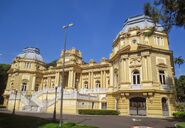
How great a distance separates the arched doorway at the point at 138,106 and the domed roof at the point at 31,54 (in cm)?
3840

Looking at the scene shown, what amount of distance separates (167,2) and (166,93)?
17584 mm

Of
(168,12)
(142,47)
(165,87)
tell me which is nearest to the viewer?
(168,12)

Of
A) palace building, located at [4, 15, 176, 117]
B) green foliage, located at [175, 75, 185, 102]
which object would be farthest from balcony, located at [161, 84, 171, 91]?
green foliage, located at [175, 75, 185, 102]

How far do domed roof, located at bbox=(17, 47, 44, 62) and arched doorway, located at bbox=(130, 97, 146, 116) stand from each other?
38.4 m

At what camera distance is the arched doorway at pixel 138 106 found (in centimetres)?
3029

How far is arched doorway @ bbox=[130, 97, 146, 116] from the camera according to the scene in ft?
99.4

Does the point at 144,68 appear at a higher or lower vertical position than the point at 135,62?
lower

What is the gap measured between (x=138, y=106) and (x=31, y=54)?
4136cm

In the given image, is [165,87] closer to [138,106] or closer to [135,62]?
[138,106]

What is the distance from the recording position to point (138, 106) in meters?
30.8

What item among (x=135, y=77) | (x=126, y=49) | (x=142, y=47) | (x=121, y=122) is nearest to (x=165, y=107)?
(x=135, y=77)

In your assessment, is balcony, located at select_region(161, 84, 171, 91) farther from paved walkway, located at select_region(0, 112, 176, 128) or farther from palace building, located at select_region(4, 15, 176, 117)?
paved walkway, located at select_region(0, 112, 176, 128)

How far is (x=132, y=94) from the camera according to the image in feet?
102

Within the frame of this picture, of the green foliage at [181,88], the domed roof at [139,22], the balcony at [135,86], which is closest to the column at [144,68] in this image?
the balcony at [135,86]
